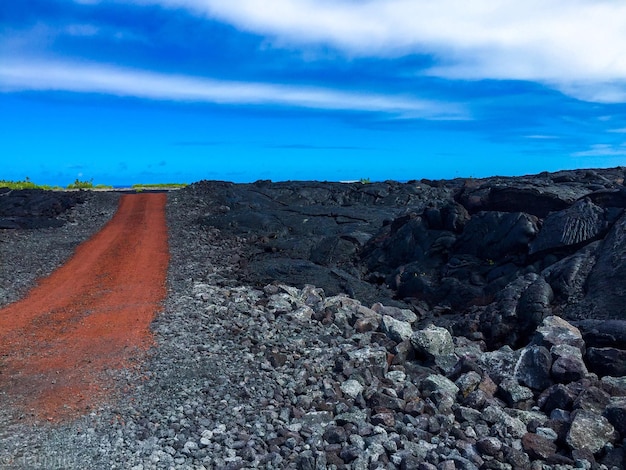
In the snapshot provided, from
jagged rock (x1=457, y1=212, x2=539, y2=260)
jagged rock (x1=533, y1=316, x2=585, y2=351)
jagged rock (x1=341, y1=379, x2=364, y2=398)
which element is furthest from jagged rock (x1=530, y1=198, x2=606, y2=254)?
jagged rock (x1=341, y1=379, x2=364, y2=398)

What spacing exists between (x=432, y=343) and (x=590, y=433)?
3451 mm

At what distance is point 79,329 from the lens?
11664 mm

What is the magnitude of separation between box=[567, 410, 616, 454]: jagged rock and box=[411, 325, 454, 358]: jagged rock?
3.11m

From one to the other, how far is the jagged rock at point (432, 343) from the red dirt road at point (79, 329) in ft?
16.4

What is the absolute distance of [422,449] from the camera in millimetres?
6871

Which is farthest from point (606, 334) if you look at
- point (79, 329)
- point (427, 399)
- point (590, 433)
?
point (79, 329)

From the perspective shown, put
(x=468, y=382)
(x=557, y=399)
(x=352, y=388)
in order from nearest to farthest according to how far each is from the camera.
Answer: (x=557, y=399)
(x=352, y=388)
(x=468, y=382)

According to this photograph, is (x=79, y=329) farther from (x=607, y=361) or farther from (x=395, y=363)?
(x=607, y=361)

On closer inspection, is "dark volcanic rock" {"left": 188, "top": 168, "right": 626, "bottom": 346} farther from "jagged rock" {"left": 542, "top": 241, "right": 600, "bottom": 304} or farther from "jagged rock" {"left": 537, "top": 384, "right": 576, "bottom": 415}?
"jagged rock" {"left": 537, "top": 384, "right": 576, "bottom": 415}

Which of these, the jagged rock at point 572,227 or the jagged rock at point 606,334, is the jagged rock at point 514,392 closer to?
the jagged rock at point 606,334

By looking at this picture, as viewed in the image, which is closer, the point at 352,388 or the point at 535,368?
the point at 352,388

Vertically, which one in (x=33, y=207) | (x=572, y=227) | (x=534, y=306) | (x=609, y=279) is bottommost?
(x=534, y=306)

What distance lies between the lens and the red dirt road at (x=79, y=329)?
337 inches

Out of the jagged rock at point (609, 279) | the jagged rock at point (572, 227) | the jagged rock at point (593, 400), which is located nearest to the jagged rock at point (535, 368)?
the jagged rock at point (593, 400)
